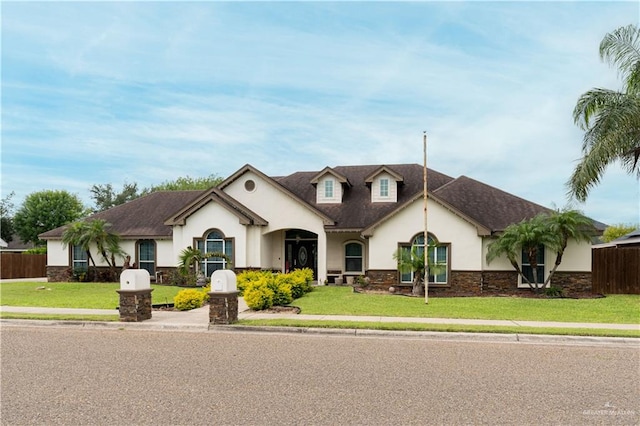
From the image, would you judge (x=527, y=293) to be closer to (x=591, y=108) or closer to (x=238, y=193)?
(x=591, y=108)

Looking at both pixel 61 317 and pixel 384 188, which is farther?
pixel 384 188

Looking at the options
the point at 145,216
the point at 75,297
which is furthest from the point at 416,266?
the point at 145,216

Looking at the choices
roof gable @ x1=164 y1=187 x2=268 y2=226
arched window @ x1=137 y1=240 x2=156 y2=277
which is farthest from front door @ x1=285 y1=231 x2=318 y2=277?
arched window @ x1=137 y1=240 x2=156 y2=277

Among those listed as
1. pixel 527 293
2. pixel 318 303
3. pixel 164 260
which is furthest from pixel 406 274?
pixel 164 260

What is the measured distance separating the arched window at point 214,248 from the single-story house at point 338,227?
50 millimetres

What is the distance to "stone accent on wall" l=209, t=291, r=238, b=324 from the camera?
13.1 m

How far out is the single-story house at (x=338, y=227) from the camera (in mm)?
22688

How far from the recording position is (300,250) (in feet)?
94.6

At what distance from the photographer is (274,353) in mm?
9781

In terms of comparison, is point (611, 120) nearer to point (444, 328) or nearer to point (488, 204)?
A: point (488, 204)

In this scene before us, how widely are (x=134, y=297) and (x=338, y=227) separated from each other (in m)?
13.4

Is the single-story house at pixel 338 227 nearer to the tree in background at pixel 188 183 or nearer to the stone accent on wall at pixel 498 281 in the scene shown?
the stone accent on wall at pixel 498 281

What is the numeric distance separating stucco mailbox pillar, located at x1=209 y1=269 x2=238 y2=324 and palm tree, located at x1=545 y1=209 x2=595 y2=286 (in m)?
13.5

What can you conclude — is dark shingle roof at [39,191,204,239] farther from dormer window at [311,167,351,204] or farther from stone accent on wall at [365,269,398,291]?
stone accent on wall at [365,269,398,291]
